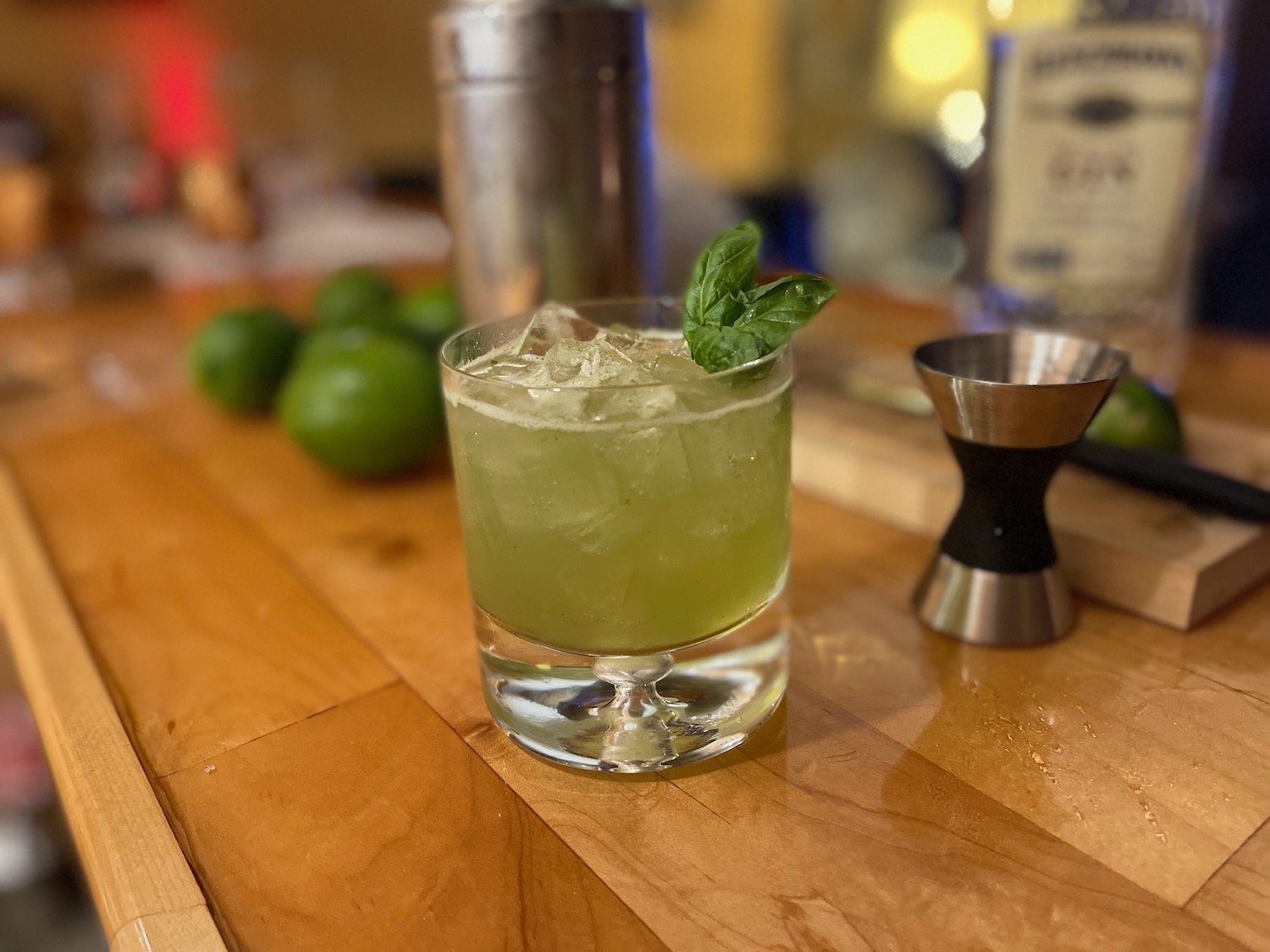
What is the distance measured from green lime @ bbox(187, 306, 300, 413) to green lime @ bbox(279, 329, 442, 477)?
207mm

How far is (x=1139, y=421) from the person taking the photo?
813 millimetres

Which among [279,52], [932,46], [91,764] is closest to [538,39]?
[91,764]

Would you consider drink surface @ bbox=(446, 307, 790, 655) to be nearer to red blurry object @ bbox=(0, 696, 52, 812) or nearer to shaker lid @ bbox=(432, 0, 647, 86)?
shaker lid @ bbox=(432, 0, 647, 86)

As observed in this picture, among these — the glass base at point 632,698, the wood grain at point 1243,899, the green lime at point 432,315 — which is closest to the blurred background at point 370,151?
the green lime at point 432,315

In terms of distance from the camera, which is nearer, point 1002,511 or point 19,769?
point 1002,511

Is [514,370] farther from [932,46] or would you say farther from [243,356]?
[932,46]

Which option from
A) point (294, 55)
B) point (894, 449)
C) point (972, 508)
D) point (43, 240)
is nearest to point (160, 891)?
point (972, 508)

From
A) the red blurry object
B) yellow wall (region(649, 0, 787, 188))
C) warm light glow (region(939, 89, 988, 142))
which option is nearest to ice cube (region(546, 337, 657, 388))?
the red blurry object

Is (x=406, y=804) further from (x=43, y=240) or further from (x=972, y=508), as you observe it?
(x=43, y=240)

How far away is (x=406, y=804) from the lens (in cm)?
53

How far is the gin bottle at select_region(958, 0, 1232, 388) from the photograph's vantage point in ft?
3.40

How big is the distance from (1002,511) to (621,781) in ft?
1.04

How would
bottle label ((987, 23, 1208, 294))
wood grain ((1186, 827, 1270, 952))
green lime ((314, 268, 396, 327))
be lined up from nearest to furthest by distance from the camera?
wood grain ((1186, 827, 1270, 952)), bottle label ((987, 23, 1208, 294)), green lime ((314, 268, 396, 327))

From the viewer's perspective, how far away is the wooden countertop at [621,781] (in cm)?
45
